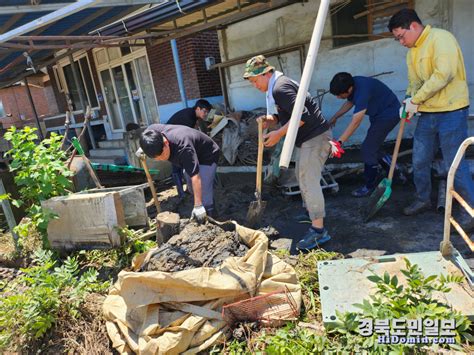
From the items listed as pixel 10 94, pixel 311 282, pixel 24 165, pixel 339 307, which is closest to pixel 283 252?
pixel 311 282

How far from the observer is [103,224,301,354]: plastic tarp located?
7.48ft

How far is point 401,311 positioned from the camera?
202 centimetres

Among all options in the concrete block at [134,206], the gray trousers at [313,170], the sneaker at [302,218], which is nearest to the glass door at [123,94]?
the concrete block at [134,206]

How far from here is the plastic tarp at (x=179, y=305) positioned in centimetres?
228

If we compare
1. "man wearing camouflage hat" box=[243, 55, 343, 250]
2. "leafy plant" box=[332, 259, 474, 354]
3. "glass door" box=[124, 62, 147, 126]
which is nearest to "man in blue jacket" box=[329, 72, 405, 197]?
"man wearing camouflage hat" box=[243, 55, 343, 250]

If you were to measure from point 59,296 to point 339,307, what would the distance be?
224 centimetres

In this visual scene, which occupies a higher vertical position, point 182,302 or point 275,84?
point 275,84

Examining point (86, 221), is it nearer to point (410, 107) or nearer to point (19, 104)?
point (410, 107)

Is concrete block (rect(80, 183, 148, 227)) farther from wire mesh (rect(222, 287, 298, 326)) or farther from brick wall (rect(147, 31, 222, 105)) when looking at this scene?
brick wall (rect(147, 31, 222, 105))

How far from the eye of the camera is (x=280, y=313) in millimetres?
2467

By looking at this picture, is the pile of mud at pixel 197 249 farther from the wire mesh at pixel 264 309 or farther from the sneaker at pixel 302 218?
the sneaker at pixel 302 218

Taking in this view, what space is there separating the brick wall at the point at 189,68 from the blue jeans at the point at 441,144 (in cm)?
629

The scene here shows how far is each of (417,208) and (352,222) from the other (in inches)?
29.1

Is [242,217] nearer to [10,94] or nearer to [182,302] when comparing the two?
[182,302]
